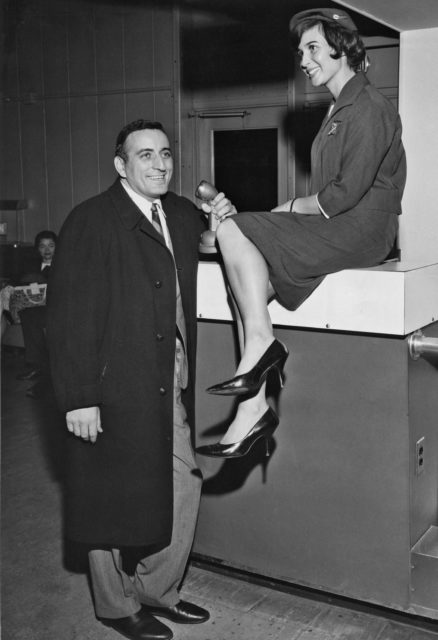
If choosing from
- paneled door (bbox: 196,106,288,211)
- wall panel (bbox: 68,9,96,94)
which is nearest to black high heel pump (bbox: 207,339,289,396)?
paneled door (bbox: 196,106,288,211)

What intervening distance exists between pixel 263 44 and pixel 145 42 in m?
1.45

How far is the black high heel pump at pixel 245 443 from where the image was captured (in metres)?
2.74

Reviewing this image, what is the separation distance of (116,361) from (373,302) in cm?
96

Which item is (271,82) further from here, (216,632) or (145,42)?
(216,632)

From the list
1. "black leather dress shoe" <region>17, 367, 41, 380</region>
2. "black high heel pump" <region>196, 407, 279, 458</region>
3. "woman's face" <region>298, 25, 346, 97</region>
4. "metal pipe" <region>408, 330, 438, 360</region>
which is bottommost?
"black leather dress shoe" <region>17, 367, 41, 380</region>

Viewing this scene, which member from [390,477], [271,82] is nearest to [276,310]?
[390,477]

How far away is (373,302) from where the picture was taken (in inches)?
110

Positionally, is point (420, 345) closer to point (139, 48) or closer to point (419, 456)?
point (419, 456)

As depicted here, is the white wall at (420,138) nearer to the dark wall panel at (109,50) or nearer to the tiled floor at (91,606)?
the tiled floor at (91,606)

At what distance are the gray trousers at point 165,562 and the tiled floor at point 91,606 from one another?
0.12 metres

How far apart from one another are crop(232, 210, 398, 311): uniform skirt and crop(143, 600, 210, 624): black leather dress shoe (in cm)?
127

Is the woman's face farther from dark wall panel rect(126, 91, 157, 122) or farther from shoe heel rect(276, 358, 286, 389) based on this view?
dark wall panel rect(126, 91, 157, 122)

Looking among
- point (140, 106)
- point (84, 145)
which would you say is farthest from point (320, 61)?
point (84, 145)

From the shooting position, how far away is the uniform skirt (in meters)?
2.83
